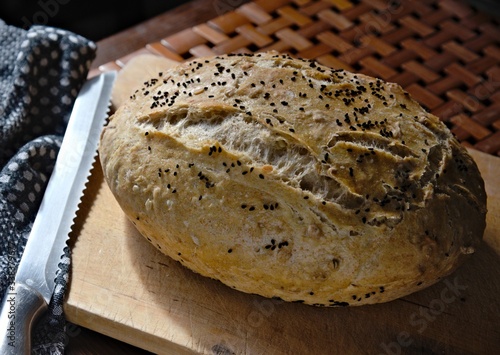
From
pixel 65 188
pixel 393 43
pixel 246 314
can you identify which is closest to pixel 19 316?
pixel 65 188

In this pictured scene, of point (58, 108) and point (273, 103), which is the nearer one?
point (273, 103)

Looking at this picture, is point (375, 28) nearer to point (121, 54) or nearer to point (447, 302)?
point (121, 54)

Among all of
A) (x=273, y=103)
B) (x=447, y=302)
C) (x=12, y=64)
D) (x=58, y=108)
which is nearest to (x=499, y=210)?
(x=447, y=302)

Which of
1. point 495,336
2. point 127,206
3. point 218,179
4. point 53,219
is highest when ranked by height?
point 218,179

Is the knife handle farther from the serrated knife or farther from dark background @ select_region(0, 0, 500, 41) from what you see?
dark background @ select_region(0, 0, 500, 41)

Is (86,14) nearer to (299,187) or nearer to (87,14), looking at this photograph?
(87,14)

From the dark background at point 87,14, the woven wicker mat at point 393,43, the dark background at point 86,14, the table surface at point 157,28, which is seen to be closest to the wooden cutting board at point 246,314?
the woven wicker mat at point 393,43
